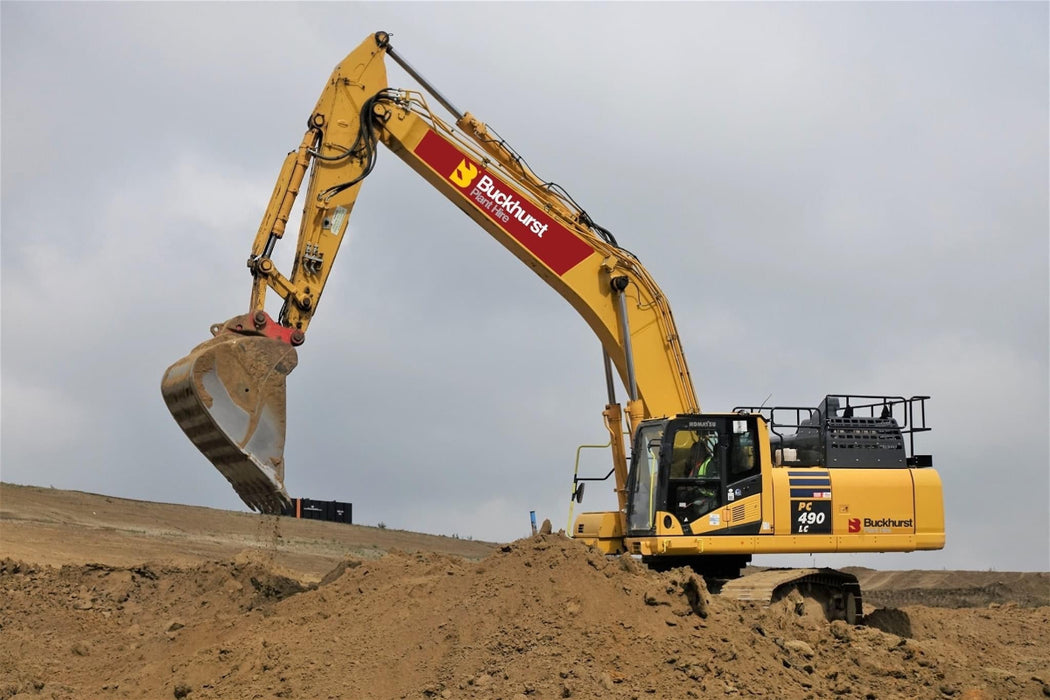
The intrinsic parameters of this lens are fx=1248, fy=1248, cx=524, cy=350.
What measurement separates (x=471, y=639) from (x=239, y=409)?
3.29 meters

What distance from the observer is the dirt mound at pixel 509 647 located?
1080cm

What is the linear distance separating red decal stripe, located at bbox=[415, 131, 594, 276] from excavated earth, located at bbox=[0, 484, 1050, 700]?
3.76 m

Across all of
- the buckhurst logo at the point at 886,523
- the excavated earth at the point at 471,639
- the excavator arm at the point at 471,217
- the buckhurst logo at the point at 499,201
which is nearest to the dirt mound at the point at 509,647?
the excavated earth at the point at 471,639

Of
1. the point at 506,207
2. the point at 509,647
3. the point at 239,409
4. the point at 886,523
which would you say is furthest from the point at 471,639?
the point at 506,207

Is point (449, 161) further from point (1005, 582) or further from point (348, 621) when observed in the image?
point (1005, 582)

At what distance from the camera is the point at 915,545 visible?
1412 cm

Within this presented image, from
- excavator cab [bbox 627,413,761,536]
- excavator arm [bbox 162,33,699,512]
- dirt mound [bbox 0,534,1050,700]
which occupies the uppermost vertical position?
excavator arm [bbox 162,33,699,512]

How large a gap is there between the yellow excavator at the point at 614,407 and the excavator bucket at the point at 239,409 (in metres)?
0.02

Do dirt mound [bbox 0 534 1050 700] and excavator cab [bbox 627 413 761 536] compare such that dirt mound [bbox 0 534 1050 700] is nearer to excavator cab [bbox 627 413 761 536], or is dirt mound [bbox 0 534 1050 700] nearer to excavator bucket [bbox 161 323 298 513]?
excavator cab [bbox 627 413 761 536]

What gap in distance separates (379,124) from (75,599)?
7.44 m

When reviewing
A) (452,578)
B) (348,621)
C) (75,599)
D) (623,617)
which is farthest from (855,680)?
(75,599)

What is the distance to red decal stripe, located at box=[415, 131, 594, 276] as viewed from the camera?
14805mm

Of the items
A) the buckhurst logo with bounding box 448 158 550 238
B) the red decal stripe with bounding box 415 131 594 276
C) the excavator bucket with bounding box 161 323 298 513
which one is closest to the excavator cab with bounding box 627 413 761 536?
the red decal stripe with bounding box 415 131 594 276

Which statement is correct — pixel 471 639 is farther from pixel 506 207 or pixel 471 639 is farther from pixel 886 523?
pixel 506 207
